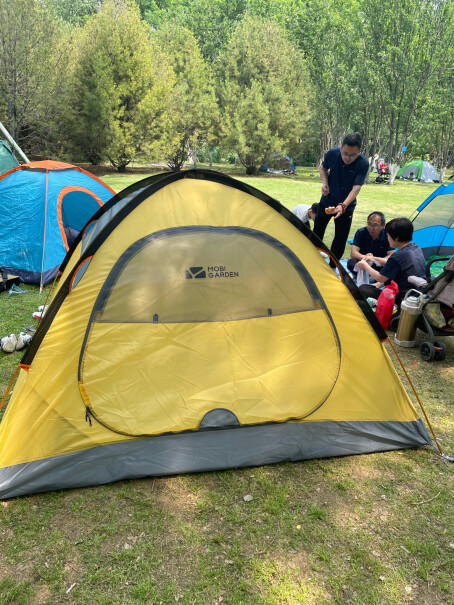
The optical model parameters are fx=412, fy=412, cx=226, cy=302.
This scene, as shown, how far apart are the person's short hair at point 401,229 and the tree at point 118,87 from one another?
1702cm

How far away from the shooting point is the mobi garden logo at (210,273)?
9.29 feet

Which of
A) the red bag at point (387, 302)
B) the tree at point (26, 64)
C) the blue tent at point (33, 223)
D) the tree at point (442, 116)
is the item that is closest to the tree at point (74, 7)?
the tree at point (26, 64)

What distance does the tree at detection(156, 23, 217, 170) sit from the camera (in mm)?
21908

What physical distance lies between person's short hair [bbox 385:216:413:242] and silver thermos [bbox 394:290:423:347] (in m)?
0.56

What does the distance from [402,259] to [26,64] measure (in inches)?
692

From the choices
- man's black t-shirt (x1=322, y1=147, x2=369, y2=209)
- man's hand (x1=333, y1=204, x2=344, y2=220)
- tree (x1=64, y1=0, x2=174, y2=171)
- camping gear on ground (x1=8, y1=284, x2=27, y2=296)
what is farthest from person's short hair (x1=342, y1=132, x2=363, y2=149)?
tree (x1=64, y1=0, x2=174, y2=171)

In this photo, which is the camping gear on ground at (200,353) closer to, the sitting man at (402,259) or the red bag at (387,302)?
the sitting man at (402,259)

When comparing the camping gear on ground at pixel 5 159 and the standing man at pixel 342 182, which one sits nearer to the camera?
the standing man at pixel 342 182

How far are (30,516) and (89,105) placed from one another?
63.0ft

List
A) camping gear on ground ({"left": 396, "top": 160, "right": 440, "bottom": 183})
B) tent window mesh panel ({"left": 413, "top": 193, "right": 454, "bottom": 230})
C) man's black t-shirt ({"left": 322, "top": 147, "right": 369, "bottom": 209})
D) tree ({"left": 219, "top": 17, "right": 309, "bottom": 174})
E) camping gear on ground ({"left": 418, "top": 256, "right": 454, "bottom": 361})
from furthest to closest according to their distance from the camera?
camping gear on ground ({"left": 396, "top": 160, "right": 440, "bottom": 183}), tree ({"left": 219, "top": 17, "right": 309, "bottom": 174}), tent window mesh panel ({"left": 413, "top": 193, "right": 454, "bottom": 230}), man's black t-shirt ({"left": 322, "top": 147, "right": 369, "bottom": 209}), camping gear on ground ({"left": 418, "top": 256, "right": 454, "bottom": 361})

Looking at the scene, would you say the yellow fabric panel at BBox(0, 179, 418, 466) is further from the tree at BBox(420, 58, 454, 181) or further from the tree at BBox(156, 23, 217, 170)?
the tree at BBox(420, 58, 454, 181)

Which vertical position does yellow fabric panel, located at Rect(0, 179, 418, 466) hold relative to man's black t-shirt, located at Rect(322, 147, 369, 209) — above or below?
below

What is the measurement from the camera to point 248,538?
2.20 meters

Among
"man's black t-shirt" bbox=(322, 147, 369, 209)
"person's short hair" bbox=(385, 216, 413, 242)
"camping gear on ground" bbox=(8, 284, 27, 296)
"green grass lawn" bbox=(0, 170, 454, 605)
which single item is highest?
"man's black t-shirt" bbox=(322, 147, 369, 209)
